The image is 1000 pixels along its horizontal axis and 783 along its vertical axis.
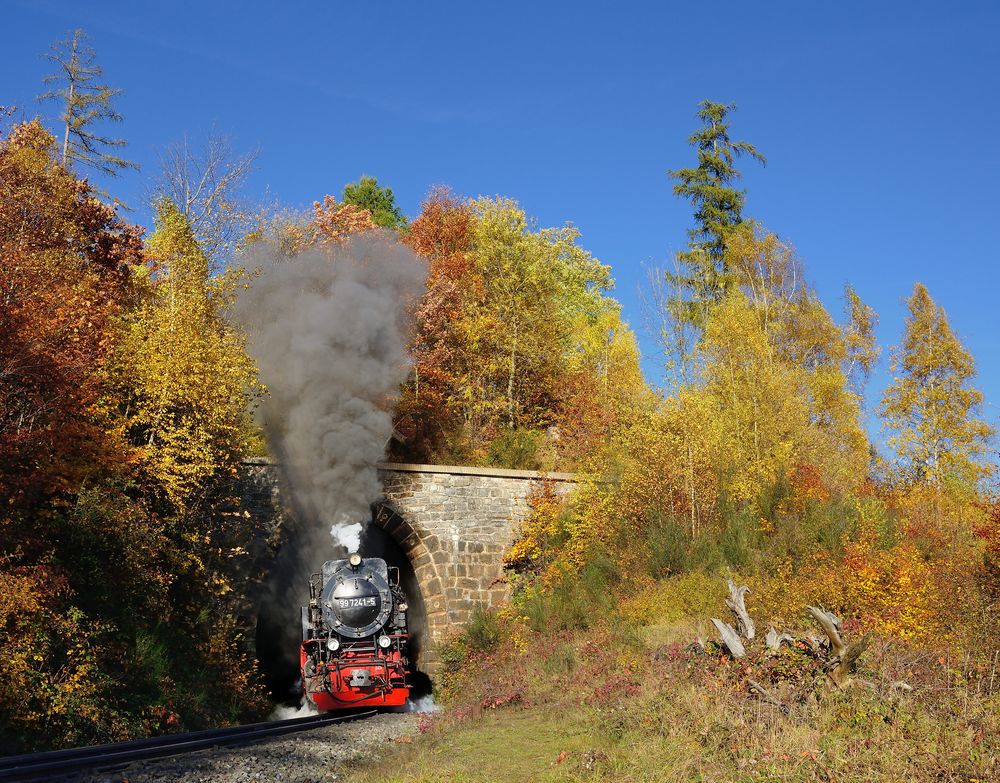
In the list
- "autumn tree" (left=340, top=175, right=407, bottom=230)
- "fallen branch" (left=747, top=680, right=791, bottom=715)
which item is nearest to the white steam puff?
"fallen branch" (left=747, top=680, right=791, bottom=715)

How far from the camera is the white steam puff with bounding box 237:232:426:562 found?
20.4 m

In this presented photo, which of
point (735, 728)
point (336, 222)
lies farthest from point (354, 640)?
point (336, 222)

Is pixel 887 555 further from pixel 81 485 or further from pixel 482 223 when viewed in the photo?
pixel 482 223

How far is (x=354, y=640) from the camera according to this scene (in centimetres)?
1719

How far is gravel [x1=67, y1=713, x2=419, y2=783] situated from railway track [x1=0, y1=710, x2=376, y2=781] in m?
0.31

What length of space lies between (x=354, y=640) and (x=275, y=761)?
715 cm

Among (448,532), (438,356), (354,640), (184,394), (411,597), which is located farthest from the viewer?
(438,356)

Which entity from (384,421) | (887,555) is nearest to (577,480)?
(384,421)

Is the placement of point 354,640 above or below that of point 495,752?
above

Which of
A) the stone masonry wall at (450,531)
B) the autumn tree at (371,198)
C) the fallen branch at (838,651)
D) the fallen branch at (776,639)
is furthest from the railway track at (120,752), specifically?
the autumn tree at (371,198)

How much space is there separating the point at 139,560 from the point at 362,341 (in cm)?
841

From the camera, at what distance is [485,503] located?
23734mm

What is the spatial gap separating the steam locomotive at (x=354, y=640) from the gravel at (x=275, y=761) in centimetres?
306

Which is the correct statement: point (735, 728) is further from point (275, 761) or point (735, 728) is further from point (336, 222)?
point (336, 222)
